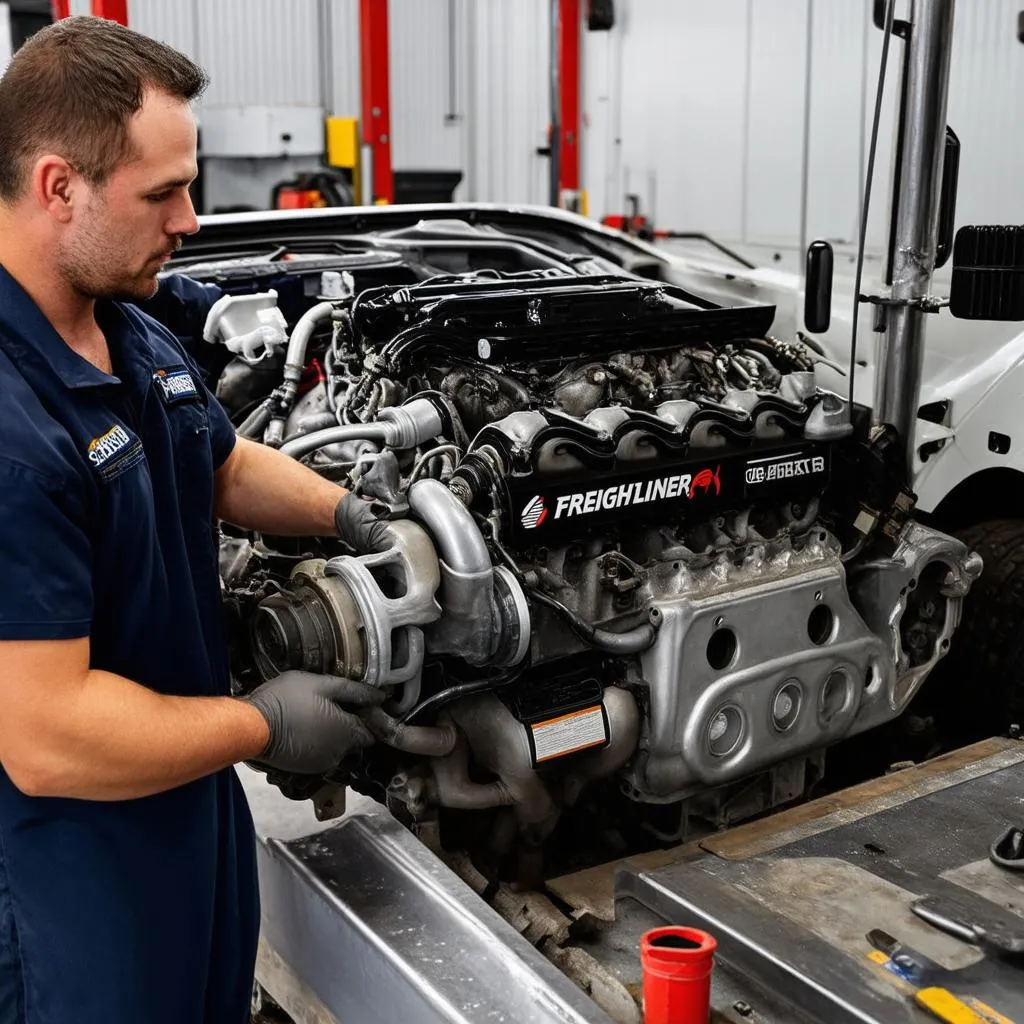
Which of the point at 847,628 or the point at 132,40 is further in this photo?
the point at 847,628

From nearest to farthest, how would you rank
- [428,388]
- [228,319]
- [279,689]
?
1. [279,689]
2. [428,388]
3. [228,319]

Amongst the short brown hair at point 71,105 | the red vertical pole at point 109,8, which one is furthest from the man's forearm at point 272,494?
the red vertical pole at point 109,8

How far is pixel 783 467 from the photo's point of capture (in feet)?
8.00

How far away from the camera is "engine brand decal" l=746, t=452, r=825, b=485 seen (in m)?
2.39

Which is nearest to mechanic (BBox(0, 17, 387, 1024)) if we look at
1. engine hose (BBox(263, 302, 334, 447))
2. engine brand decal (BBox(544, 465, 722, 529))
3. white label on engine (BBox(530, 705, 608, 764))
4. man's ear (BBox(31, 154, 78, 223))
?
man's ear (BBox(31, 154, 78, 223))

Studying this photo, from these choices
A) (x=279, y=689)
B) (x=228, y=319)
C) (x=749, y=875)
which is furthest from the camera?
(x=228, y=319)

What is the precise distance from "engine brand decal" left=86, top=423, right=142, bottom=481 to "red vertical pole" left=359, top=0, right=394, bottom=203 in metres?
7.16

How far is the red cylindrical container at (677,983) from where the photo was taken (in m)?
1.67

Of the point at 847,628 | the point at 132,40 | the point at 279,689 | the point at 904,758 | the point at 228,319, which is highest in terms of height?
the point at 132,40

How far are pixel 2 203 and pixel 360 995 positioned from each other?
1183 mm

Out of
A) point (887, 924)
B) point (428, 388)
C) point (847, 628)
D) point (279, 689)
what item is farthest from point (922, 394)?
point (279, 689)

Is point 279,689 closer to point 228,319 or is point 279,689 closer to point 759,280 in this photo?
point 228,319

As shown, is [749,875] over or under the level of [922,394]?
under

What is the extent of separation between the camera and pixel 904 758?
295cm
